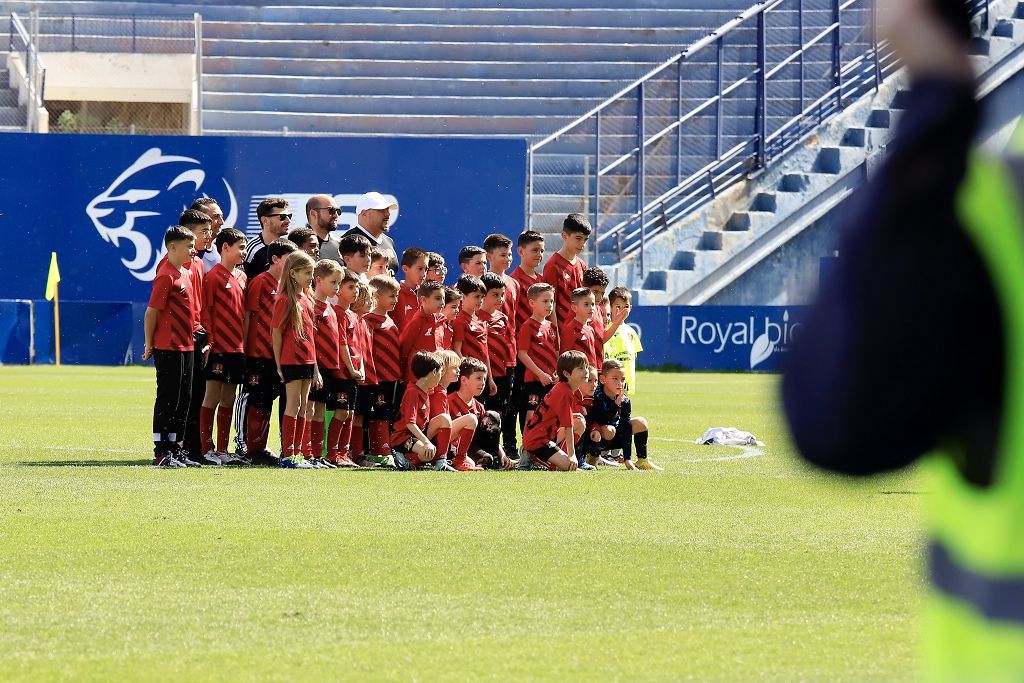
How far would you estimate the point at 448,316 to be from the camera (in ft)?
40.2

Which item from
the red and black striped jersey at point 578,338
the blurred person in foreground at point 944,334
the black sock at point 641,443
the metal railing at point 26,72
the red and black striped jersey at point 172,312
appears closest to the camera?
the blurred person in foreground at point 944,334

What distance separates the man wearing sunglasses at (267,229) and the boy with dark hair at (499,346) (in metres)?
1.57

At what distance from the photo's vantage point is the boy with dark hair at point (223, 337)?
11.5 metres

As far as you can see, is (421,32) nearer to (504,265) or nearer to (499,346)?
(504,265)

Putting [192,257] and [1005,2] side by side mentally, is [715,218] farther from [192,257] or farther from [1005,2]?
[192,257]

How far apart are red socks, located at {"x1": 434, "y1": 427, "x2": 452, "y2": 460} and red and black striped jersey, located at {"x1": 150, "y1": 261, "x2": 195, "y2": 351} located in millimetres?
1903

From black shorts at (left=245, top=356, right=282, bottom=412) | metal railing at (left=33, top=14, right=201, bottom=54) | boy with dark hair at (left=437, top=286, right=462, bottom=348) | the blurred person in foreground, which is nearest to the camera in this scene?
the blurred person in foreground

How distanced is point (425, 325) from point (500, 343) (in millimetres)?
780

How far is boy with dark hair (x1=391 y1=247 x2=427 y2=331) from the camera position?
12516 mm

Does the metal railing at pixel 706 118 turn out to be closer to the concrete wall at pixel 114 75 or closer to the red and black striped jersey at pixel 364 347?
the concrete wall at pixel 114 75

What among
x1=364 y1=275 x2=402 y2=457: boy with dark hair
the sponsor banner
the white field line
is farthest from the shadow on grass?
the sponsor banner

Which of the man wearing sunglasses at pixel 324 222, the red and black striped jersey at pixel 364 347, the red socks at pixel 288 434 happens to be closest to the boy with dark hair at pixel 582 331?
the red and black striped jersey at pixel 364 347

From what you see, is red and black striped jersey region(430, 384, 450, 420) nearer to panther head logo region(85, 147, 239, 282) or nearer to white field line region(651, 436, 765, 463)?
white field line region(651, 436, 765, 463)

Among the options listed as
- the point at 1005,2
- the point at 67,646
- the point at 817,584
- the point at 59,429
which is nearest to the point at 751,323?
the point at 1005,2
